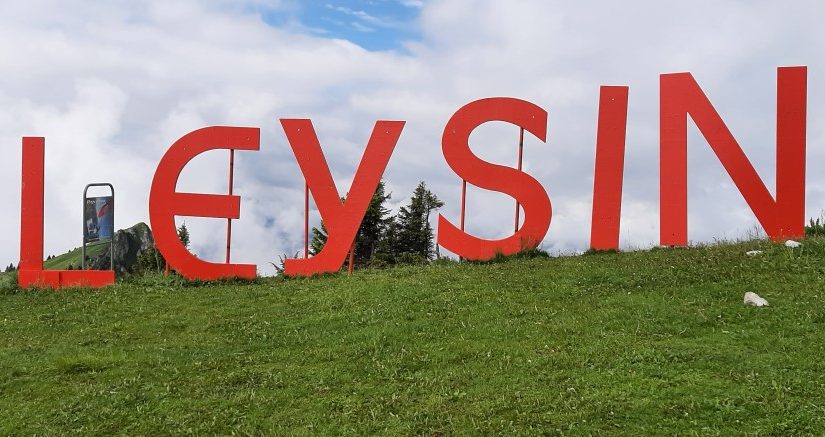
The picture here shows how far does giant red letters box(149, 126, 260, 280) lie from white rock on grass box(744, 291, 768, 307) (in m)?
11.3

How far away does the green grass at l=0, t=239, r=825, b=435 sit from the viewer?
7.71m

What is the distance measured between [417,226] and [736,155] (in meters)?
29.7

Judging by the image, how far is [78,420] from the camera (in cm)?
844

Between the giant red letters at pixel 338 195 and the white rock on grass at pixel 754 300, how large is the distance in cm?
895

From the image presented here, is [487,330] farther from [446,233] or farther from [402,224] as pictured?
[402,224]

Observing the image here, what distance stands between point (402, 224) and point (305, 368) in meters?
35.7

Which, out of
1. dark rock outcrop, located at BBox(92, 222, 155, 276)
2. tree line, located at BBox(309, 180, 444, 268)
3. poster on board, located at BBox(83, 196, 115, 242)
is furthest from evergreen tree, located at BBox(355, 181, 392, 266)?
poster on board, located at BBox(83, 196, 115, 242)

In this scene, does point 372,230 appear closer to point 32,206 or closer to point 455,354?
point 32,206

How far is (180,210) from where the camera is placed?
17.4 m

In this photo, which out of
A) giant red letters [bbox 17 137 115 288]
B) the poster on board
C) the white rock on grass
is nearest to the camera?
the white rock on grass

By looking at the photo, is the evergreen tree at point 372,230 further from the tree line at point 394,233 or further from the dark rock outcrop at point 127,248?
the dark rock outcrop at point 127,248

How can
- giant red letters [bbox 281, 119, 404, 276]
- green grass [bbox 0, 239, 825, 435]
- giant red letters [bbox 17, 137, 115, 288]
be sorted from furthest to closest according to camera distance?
giant red letters [bbox 17, 137, 115, 288]
giant red letters [bbox 281, 119, 404, 276]
green grass [bbox 0, 239, 825, 435]

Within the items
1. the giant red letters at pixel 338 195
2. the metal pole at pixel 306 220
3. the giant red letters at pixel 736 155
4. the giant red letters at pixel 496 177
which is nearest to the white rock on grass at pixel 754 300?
the giant red letters at pixel 736 155

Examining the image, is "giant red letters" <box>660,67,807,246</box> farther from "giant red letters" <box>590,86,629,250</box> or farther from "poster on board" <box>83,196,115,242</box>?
"poster on board" <box>83,196,115,242</box>
